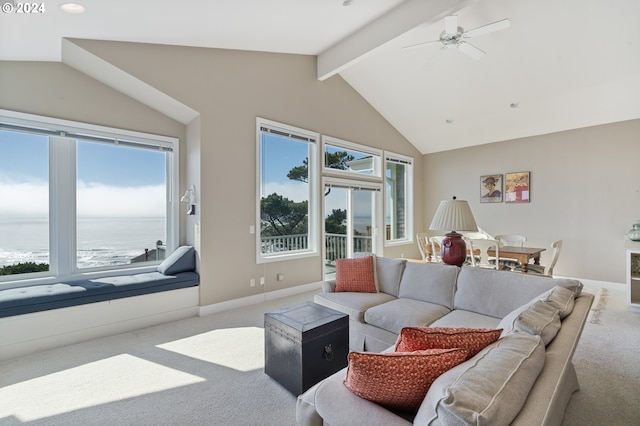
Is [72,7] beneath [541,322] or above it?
above

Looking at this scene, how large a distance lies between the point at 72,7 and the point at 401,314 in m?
3.77

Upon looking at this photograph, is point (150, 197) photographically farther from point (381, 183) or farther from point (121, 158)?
point (381, 183)

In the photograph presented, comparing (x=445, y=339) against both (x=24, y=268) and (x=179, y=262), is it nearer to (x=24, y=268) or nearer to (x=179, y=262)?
(x=179, y=262)

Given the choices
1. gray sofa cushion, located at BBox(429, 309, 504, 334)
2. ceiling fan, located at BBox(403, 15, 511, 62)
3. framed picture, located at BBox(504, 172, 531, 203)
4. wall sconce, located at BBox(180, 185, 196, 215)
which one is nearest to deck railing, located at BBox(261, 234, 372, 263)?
wall sconce, located at BBox(180, 185, 196, 215)

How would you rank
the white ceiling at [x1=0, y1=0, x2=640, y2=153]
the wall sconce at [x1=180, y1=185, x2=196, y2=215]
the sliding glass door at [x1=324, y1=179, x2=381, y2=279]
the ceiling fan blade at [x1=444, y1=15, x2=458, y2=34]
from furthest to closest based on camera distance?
the sliding glass door at [x1=324, y1=179, x2=381, y2=279]
the wall sconce at [x1=180, y1=185, x2=196, y2=215]
the ceiling fan blade at [x1=444, y1=15, x2=458, y2=34]
the white ceiling at [x1=0, y1=0, x2=640, y2=153]

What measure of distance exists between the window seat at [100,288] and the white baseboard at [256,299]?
1.30 ft

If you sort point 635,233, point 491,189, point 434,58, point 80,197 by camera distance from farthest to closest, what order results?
point 491,189 → point 635,233 → point 434,58 → point 80,197

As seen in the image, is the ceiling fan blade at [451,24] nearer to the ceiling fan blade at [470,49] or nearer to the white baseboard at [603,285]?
the ceiling fan blade at [470,49]

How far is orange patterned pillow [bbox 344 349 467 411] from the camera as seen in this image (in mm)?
1071

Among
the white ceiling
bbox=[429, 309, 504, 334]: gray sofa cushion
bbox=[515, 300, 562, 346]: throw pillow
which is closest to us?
bbox=[515, 300, 562, 346]: throw pillow

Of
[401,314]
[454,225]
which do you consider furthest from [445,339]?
[454,225]

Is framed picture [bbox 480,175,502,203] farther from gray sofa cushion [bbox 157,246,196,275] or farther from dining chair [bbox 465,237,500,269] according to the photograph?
gray sofa cushion [bbox 157,246,196,275]

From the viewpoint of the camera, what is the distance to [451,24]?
342 centimetres

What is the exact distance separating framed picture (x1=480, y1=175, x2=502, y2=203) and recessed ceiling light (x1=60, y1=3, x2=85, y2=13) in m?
6.98
